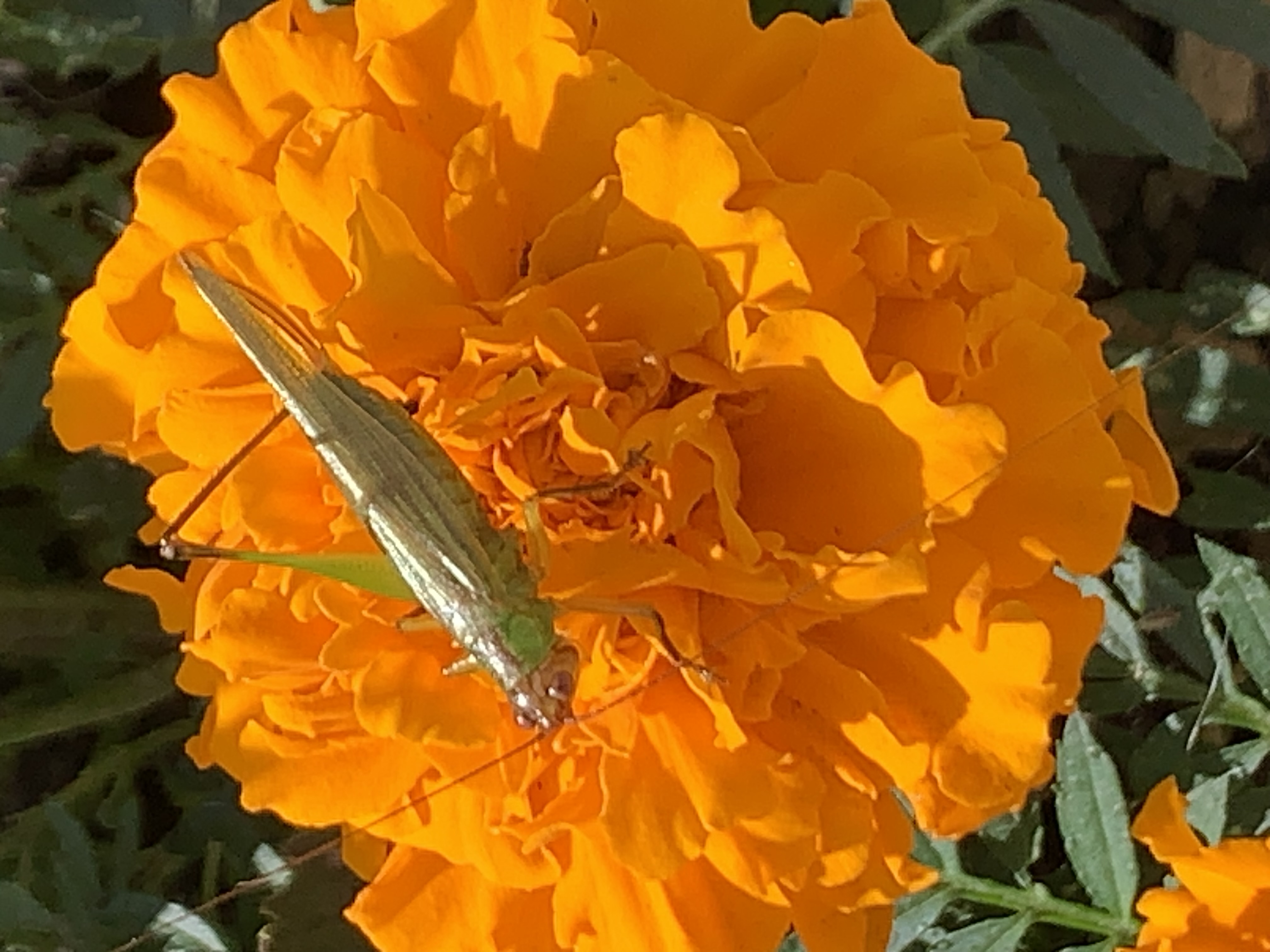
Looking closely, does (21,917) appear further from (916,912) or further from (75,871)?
(916,912)

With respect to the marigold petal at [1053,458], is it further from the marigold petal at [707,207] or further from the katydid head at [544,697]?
the katydid head at [544,697]

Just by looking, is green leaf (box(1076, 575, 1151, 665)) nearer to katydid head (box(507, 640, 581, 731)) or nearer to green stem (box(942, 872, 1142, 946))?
green stem (box(942, 872, 1142, 946))

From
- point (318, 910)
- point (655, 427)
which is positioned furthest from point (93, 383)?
point (318, 910)

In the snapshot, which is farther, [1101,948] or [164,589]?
[1101,948]

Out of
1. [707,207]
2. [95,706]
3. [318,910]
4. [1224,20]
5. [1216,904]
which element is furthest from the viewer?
[95,706]

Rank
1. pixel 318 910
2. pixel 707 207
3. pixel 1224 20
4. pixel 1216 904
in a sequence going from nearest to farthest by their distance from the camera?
pixel 707 207 < pixel 1216 904 < pixel 1224 20 < pixel 318 910

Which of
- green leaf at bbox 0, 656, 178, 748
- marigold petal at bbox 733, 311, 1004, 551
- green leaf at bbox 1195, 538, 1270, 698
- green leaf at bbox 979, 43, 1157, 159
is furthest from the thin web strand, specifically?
green leaf at bbox 0, 656, 178, 748

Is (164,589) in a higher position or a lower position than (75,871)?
higher

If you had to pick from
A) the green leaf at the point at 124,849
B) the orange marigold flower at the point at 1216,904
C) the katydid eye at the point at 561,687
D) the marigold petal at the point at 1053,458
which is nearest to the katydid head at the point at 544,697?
the katydid eye at the point at 561,687
